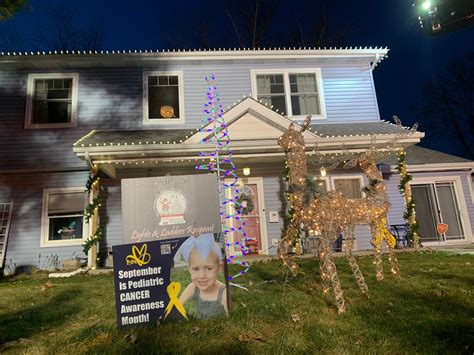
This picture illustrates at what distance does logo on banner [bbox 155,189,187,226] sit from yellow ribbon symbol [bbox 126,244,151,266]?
346 millimetres

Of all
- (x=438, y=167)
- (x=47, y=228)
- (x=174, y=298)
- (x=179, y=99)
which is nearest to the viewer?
(x=174, y=298)

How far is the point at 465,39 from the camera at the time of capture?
10450 centimetres

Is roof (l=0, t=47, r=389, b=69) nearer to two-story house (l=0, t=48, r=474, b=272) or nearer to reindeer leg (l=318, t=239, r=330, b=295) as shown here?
two-story house (l=0, t=48, r=474, b=272)

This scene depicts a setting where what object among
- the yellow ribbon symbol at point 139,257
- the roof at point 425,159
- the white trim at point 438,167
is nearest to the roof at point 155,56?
the roof at point 425,159

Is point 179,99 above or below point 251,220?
above

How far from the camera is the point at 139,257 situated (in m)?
3.48

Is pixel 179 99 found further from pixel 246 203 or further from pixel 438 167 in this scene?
pixel 438 167

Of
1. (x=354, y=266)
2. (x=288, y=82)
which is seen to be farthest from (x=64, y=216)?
(x=354, y=266)

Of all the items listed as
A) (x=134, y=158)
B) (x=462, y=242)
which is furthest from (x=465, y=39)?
(x=134, y=158)

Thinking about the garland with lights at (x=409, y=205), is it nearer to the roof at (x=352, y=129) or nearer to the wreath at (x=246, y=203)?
the roof at (x=352, y=129)

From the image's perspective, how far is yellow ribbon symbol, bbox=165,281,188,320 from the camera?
11.5 ft

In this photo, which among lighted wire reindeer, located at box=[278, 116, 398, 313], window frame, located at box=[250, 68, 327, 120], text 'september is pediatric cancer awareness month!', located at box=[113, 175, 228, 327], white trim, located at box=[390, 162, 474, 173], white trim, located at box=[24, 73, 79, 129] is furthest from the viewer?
white trim, located at box=[390, 162, 474, 173]

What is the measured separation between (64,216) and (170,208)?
8073 millimetres

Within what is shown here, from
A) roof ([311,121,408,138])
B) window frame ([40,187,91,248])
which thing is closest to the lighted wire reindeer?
roof ([311,121,408,138])
